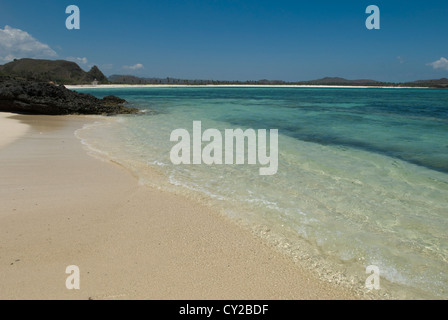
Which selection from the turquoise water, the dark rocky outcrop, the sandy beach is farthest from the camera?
the dark rocky outcrop

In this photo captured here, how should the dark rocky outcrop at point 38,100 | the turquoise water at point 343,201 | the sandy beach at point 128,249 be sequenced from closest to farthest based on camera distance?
the sandy beach at point 128,249
the turquoise water at point 343,201
the dark rocky outcrop at point 38,100

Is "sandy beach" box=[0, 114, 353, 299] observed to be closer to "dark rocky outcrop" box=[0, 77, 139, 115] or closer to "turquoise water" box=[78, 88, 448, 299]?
"turquoise water" box=[78, 88, 448, 299]

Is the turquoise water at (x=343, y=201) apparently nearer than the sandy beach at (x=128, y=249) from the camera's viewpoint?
No

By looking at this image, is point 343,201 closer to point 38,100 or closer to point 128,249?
point 128,249

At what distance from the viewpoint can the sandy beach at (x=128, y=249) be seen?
2.74m

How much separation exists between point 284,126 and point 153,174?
33.3 feet

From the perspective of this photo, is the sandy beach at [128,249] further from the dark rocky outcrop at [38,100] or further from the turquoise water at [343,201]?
the dark rocky outcrop at [38,100]

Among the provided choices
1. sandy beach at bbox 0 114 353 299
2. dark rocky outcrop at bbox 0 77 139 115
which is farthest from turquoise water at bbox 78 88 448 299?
dark rocky outcrop at bbox 0 77 139 115

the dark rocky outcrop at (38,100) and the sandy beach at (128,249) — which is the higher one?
the dark rocky outcrop at (38,100)

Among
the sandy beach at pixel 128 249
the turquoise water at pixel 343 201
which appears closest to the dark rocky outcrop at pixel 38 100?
the turquoise water at pixel 343 201

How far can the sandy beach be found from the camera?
2.74 meters

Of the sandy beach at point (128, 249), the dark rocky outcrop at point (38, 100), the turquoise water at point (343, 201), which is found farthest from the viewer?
the dark rocky outcrop at point (38, 100)
